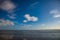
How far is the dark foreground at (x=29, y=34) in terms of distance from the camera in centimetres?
164

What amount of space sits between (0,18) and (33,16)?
429 millimetres

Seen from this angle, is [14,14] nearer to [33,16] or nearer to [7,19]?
[7,19]

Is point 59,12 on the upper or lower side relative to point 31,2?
lower

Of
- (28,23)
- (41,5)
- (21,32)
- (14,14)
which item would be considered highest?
(41,5)

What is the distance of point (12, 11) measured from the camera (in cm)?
168

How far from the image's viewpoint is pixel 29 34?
165 cm

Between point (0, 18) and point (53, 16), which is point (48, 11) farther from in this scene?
point (0, 18)

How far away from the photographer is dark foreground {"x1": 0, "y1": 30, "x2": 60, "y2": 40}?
1636mm

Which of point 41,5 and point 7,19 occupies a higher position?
point 41,5

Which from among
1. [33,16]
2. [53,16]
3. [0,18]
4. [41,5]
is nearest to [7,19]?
[0,18]

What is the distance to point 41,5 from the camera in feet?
5.50

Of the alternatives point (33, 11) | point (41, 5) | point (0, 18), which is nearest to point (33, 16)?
point (33, 11)

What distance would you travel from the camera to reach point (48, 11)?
1.67 meters

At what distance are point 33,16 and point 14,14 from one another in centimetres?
25
